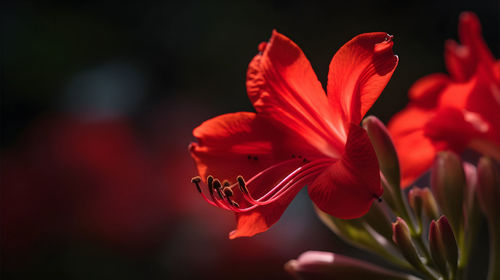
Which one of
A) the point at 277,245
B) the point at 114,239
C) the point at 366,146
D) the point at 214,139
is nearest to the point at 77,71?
the point at 114,239

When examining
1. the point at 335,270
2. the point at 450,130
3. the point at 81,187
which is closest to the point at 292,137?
the point at 335,270

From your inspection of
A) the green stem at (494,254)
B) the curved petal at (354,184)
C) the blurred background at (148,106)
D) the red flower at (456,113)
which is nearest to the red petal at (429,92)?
the red flower at (456,113)

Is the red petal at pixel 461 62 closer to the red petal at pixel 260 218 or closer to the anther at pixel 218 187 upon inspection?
the red petal at pixel 260 218

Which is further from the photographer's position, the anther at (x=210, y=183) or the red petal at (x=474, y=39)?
the red petal at (x=474, y=39)

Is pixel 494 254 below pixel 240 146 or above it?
below

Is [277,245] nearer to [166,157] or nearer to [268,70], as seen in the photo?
[166,157]

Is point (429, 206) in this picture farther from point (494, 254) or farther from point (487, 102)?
point (487, 102)

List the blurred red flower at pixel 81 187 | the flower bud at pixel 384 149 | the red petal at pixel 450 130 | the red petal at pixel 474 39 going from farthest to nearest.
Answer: the blurred red flower at pixel 81 187 → the red petal at pixel 474 39 → the red petal at pixel 450 130 → the flower bud at pixel 384 149
